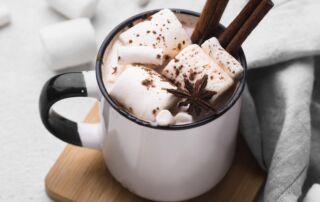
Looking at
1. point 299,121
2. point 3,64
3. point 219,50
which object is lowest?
point 3,64

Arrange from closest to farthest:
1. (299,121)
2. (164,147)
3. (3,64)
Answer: (164,147)
(299,121)
(3,64)

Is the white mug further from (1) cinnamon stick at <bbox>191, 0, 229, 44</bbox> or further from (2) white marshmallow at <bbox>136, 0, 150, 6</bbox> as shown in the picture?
(2) white marshmallow at <bbox>136, 0, 150, 6</bbox>

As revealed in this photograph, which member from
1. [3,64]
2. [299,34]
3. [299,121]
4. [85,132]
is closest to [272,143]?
[299,121]

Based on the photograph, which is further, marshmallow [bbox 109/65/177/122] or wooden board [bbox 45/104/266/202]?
wooden board [bbox 45/104/266/202]

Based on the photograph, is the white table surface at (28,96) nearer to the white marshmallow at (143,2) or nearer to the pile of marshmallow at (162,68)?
the white marshmallow at (143,2)

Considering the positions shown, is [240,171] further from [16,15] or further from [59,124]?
[16,15]

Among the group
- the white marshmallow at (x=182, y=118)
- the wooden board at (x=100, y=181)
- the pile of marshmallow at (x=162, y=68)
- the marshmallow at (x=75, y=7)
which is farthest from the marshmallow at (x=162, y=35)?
the marshmallow at (x=75, y=7)

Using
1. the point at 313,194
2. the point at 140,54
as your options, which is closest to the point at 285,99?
the point at 313,194

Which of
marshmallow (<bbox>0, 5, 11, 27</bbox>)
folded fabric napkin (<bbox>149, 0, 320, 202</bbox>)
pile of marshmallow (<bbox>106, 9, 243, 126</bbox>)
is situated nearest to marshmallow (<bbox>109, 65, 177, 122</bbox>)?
pile of marshmallow (<bbox>106, 9, 243, 126</bbox>)
